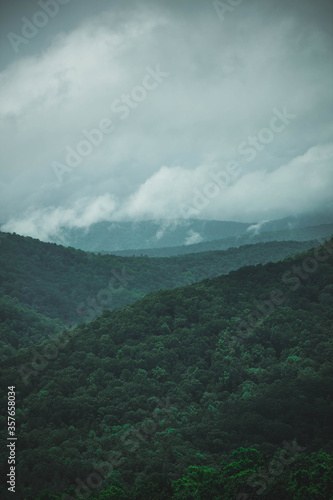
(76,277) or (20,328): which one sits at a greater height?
(76,277)

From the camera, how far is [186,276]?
18362 cm

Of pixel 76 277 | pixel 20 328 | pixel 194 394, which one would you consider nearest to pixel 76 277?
pixel 76 277

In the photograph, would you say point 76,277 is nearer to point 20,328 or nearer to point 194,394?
point 20,328

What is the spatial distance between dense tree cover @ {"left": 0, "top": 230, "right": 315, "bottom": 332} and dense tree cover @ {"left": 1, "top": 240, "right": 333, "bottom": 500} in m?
76.5

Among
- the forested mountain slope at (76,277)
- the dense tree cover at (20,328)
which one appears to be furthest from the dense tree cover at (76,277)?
the dense tree cover at (20,328)

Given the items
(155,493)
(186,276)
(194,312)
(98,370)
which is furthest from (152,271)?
(155,493)

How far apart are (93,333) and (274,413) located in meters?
29.9

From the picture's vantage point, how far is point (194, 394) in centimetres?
4816

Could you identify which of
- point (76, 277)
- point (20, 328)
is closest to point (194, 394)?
point (20, 328)

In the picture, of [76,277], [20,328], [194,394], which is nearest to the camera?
[194,394]

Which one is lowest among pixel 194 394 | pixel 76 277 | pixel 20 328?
pixel 194 394

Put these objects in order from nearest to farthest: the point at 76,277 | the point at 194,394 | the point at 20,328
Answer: the point at 194,394
the point at 20,328
the point at 76,277

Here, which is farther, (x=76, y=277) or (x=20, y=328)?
(x=76, y=277)

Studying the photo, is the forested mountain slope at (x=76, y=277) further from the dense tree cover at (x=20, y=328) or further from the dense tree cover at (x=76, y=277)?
the dense tree cover at (x=20, y=328)
